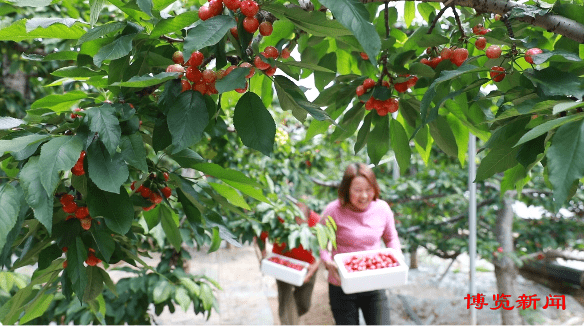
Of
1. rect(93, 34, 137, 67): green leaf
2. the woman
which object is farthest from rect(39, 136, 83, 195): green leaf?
the woman

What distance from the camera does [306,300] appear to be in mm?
2926

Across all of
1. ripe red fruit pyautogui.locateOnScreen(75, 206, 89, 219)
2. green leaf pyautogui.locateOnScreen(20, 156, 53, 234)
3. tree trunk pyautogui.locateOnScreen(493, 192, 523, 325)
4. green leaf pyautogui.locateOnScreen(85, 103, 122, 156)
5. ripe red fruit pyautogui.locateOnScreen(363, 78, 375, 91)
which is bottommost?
tree trunk pyautogui.locateOnScreen(493, 192, 523, 325)

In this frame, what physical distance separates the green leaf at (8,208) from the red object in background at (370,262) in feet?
5.09

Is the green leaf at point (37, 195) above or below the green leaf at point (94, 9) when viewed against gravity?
below

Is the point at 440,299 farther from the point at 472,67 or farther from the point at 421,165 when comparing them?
the point at 472,67

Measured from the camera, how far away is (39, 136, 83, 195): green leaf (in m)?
0.48

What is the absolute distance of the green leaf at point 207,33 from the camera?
18.8 inches

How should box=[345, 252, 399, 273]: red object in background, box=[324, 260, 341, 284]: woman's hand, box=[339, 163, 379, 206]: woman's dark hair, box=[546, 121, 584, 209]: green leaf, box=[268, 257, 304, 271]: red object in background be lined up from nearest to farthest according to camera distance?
1. box=[546, 121, 584, 209]: green leaf
2. box=[345, 252, 399, 273]: red object in background
3. box=[324, 260, 341, 284]: woman's hand
4. box=[339, 163, 379, 206]: woman's dark hair
5. box=[268, 257, 304, 271]: red object in background

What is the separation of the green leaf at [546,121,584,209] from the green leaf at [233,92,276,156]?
1.09ft

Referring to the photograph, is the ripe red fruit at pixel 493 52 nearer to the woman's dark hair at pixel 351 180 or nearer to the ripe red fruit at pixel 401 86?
the ripe red fruit at pixel 401 86

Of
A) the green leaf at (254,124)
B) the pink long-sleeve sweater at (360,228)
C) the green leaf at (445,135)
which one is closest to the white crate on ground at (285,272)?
the pink long-sleeve sweater at (360,228)

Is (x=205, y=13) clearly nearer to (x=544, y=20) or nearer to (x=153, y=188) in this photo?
(x=153, y=188)

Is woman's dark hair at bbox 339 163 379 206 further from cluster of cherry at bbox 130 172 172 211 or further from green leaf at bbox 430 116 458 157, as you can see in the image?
cluster of cherry at bbox 130 172 172 211

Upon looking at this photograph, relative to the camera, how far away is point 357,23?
433 millimetres
